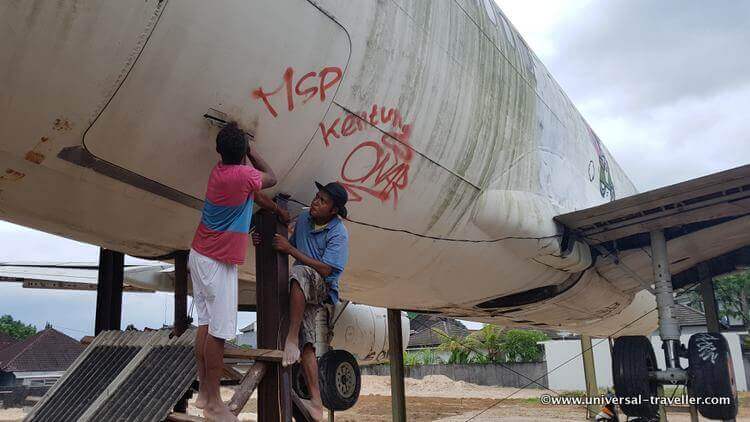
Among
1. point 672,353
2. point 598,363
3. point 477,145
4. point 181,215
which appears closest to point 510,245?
point 477,145

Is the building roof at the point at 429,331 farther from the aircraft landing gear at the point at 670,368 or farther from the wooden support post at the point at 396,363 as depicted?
the aircraft landing gear at the point at 670,368

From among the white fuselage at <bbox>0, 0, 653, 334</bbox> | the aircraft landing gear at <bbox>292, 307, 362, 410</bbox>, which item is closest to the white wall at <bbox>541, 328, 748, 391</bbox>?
the aircraft landing gear at <bbox>292, 307, 362, 410</bbox>

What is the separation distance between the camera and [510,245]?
17.3 feet

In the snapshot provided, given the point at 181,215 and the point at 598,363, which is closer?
the point at 181,215

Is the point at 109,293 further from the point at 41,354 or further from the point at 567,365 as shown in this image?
the point at 41,354

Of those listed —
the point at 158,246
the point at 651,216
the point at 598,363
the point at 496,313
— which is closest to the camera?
the point at 158,246

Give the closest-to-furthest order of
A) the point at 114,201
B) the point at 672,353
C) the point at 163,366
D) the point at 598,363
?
the point at 114,201 < the point at 163,366 < the point at 672,353 < the point at 598,363

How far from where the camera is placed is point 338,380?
252 inches

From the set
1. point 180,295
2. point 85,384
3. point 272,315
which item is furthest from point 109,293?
point 272,315

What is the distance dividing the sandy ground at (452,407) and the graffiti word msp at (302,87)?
439 inches

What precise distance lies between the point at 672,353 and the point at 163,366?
444cm

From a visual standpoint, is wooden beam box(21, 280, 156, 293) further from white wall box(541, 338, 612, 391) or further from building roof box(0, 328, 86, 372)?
building roof box(0, 328, 86, 372)

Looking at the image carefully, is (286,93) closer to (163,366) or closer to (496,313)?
(163,366)

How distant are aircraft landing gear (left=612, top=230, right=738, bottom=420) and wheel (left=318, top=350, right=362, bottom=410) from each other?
278 centimetres
